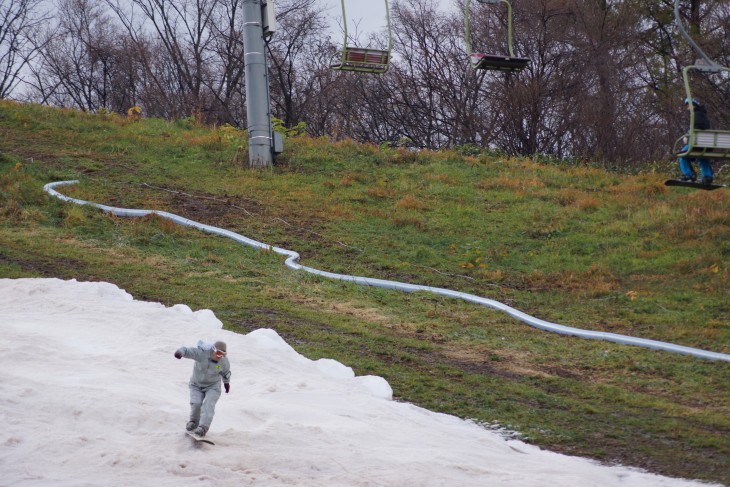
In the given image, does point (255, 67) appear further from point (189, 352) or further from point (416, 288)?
point (189, 352)

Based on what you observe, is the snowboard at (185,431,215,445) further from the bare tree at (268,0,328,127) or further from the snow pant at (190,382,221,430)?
the bare tree at (268,0,328,127)

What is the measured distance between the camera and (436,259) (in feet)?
55.9

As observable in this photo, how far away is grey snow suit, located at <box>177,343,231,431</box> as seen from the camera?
247 inches

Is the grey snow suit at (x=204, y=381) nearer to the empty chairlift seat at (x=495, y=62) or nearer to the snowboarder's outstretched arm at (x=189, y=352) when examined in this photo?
the snowboarder's outstretched arm at (x=189, y=352)

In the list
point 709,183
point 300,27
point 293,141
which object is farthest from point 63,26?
point 709,183

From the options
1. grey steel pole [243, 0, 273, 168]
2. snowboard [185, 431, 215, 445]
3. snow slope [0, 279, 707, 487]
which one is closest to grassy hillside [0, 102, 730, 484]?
snow slope [0, 279, 707, 487]

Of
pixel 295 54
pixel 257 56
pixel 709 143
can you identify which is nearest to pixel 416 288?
pixel 709 143

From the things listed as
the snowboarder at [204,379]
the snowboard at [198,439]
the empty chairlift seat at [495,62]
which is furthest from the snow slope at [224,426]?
the empty chairlift seat at [495,62]

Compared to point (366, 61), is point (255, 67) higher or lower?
higher

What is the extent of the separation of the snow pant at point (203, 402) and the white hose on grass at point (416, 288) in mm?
7721

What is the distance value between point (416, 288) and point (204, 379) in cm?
879

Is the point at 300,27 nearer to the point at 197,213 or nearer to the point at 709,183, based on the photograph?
the point at 197,213

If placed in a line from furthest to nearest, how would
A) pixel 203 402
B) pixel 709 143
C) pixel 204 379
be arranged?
pixel 709 143
pixel 203 402
pixel 204 379

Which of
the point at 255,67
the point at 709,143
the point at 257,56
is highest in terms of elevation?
the point at 257,56
